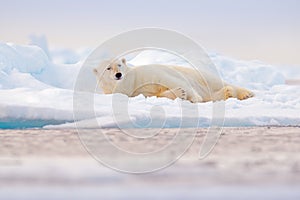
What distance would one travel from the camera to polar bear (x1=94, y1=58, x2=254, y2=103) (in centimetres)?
506

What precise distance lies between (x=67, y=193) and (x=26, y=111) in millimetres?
1872

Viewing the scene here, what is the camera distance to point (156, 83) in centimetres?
528

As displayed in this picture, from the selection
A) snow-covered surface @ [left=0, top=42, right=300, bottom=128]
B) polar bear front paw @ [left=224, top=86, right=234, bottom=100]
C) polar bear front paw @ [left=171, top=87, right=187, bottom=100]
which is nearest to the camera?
snow-covered surface @ [left=0, top=42, right=300, bottom=128]

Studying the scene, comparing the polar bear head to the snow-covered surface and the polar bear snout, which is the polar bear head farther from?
the snow-covered surface

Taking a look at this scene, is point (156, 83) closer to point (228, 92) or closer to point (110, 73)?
point (110, 73)

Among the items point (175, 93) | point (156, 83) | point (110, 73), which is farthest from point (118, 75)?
point (175, 93)

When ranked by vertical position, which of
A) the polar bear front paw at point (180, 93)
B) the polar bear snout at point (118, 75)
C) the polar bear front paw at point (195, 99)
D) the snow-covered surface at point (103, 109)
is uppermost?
the polar bear snout at point (118, 75)

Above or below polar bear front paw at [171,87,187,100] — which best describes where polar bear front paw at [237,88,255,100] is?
above

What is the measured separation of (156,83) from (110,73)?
454 mm

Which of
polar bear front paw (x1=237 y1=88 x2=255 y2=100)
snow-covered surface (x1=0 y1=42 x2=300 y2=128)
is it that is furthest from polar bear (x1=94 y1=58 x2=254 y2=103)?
snow-covered surface (x1=0 y1=42 x2=300 y2=128)

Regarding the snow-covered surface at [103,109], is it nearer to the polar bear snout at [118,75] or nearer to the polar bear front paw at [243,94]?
the polar bear front paw at [243,94]

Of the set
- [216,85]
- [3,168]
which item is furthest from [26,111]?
[216,85]

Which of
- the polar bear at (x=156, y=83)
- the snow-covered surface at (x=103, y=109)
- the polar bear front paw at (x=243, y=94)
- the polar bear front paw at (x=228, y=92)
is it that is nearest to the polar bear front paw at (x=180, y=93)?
the polar bear at (x=156, y=83)

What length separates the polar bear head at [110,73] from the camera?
5.16 m
